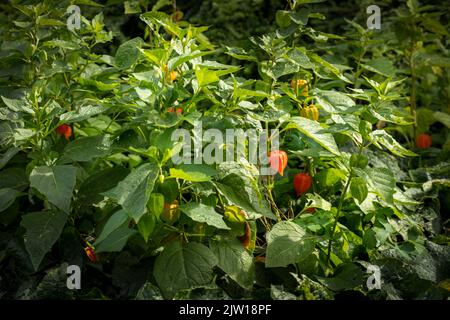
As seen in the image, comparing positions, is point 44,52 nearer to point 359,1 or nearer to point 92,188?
point 92,188

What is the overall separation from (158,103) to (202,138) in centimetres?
11

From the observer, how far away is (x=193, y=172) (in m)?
1.30

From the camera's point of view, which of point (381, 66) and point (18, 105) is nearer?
point (18, 105)

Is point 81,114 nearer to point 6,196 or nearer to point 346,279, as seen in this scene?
point 6,196

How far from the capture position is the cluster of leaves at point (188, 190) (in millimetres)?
1372

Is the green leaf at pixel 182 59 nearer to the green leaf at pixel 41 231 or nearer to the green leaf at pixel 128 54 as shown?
the green leaf at pixel 128 54

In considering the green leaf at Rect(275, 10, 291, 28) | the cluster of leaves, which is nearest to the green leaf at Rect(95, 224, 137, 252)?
the cluster of leaves

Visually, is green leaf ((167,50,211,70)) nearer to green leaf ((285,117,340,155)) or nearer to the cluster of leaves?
the cluster of leaves

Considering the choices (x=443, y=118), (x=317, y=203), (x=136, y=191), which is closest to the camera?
(x=136, y=191)

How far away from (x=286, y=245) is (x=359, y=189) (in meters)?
0.20

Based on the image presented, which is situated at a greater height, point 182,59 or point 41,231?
point 182,59

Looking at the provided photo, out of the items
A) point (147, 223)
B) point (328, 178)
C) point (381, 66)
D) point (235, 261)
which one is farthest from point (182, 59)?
point (381, 66)

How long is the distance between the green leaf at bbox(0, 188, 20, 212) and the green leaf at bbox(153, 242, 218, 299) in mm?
360

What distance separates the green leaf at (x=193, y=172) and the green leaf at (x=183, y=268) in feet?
0.59
